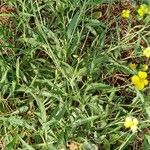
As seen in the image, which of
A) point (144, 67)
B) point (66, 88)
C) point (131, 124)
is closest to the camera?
point (131, 124)

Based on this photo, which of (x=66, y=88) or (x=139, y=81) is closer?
(x=139, y=81)

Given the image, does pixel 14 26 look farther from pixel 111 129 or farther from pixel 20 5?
pixel 111 129

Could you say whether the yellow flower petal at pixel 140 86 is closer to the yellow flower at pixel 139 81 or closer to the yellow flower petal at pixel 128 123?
the yellow flower at pixel 139 81

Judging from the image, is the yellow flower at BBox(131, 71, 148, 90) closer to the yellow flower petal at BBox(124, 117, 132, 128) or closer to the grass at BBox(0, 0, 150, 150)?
the grass at BBox(0, 0, 150, 150)

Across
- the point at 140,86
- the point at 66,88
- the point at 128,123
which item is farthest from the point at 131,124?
the point at 66,88

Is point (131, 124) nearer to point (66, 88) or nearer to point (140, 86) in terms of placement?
point (140, 86)

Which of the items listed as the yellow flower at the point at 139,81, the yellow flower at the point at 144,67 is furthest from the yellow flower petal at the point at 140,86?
the yellow flower at the point at 144,67

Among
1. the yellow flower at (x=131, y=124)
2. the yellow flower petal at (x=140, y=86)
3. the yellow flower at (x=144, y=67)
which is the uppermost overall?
the yellow flower petal at (x=140, y=86)

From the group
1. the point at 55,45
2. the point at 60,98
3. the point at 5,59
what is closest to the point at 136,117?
the point at 60,98

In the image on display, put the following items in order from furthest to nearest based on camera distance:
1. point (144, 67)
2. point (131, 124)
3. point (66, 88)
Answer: point (144, 67) < point (66, 88) < point (131, 124)
